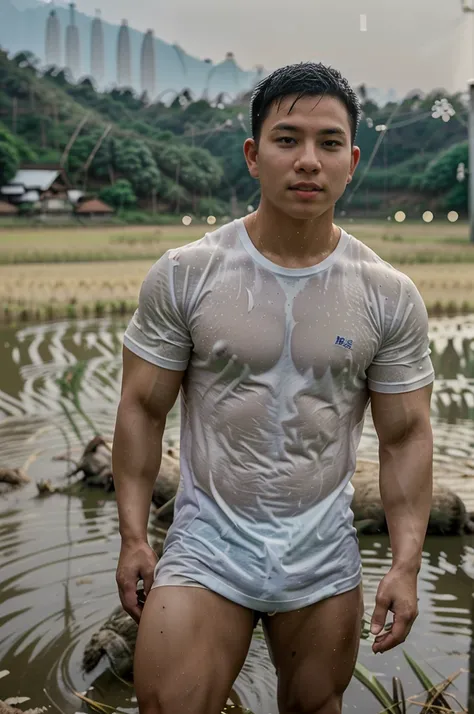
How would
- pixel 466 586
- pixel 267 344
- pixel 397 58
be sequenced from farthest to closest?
pixel 397 58 → pixel 466 586 → pixel 267 344

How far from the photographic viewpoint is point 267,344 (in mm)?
1370

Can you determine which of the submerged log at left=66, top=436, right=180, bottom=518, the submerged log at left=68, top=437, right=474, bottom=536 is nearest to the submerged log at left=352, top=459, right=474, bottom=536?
the submerged log at left=68, top=437, right=474, bottom=536

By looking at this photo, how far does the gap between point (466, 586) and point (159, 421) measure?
5.65ft

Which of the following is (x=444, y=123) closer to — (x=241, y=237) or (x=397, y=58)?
(x=397, y=58)

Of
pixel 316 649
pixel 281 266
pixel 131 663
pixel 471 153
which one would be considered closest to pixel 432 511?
pixel 131 663

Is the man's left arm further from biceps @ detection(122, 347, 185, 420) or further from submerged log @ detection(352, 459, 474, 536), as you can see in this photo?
submerged log @ detection(352, 459, 474, 536)

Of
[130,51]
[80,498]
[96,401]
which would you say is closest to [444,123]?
[130,51]

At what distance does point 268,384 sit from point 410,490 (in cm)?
25

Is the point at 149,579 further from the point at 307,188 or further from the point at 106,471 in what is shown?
the point at 106,471

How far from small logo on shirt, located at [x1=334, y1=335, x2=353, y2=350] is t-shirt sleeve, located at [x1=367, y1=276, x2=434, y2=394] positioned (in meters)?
0.06

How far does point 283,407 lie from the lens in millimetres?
1383

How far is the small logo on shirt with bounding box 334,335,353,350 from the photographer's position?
1.37m

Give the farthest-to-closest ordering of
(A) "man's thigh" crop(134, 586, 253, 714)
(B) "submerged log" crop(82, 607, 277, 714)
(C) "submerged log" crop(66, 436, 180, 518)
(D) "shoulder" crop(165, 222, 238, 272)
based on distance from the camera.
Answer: (C) "submerged log" crop(66, 436, 180, 518) < (B) "submerged log" crop(82, 607, 277, 714) < (D) "shoulder" crop(165, 222, 238, 272) < (A) "man's thigh" crop(134, 586, 253, 714)

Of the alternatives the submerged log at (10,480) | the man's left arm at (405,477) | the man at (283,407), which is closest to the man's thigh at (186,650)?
the man at (283,407)
